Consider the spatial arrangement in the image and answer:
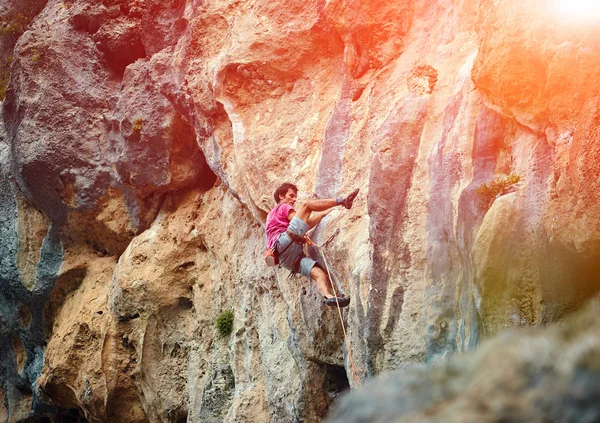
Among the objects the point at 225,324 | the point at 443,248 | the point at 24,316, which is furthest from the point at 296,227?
the point at 24,316

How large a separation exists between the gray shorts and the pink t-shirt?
0.89 ft

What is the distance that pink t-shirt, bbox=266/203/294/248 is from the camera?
439 inches

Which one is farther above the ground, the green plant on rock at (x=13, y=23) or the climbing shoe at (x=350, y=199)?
the green plant on rock at (x=13, y=23)

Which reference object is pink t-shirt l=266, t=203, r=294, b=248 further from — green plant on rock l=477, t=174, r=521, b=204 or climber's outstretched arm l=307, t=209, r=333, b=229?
green plant on rock l=477, t=174, r=521, b=204

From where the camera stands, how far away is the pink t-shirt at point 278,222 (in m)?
11.1

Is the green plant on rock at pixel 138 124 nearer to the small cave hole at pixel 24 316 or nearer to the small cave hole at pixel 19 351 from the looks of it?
the small cave hole at pixel 24 316

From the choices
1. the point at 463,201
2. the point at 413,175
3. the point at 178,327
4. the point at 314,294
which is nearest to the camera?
the point at 463,201

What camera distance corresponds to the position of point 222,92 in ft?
43.9

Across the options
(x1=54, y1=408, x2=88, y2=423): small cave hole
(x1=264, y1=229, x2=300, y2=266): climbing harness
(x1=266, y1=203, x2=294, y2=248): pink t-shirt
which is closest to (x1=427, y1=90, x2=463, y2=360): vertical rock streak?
(x1=264, y1=229, x2=300, y2=266): climbing harness

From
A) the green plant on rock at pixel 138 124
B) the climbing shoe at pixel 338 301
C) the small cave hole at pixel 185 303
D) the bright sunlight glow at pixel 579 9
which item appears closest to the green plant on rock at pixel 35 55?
the green plant on rock at pixel 138 124

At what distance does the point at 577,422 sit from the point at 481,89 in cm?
593

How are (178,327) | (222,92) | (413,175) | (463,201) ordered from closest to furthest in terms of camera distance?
(463,201) → (413,175) → (222,92) → (178,327)

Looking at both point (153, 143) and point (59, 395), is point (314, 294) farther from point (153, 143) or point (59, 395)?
point (59, 395)

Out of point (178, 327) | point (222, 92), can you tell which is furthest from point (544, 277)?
point (178, 327)
